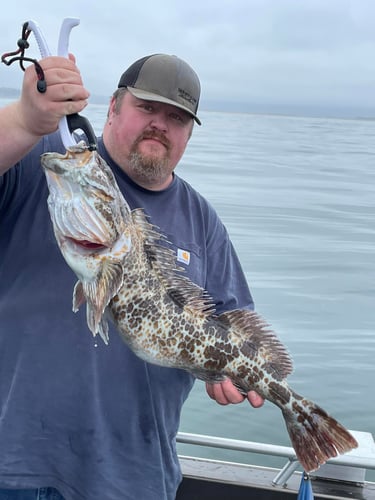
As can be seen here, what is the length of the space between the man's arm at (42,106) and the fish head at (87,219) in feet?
0.35

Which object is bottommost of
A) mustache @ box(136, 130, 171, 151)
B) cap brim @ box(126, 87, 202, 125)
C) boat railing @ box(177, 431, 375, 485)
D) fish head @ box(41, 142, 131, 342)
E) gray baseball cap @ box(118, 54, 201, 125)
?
boat railing @ box(177, 431, 375, 485)

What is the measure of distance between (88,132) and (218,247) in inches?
46.4

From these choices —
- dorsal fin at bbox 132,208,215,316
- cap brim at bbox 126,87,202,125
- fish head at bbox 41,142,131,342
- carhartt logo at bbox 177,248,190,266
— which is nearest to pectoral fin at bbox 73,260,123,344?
fish head at bbox 41,142,131,342

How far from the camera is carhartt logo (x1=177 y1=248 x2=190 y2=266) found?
289cm

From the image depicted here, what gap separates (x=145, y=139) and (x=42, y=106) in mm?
887

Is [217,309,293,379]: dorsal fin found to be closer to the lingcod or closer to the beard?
the lingcod

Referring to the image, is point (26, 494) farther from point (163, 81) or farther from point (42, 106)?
point (163, 81)

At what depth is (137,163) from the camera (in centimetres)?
287

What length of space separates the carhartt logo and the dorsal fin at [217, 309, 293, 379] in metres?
0.31

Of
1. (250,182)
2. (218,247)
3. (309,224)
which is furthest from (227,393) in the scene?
(250,182)

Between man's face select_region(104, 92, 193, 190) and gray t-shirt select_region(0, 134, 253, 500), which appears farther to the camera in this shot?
man's face select_region(104, 92, 193, 190)

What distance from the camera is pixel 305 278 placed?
1009cm

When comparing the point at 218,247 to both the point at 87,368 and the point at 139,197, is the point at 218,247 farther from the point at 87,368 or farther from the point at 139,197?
the point at 87,368

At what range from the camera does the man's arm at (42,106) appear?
204cm
